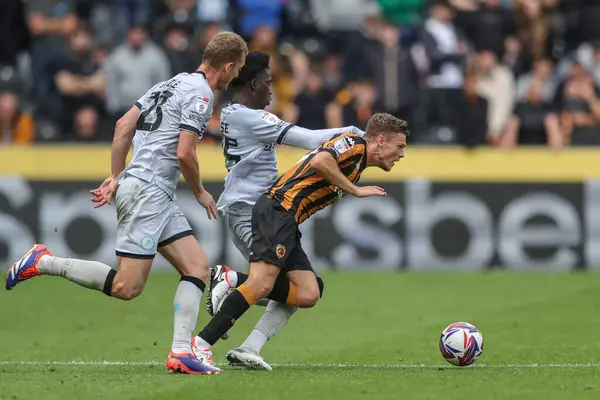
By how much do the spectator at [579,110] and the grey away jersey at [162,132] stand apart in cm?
1048

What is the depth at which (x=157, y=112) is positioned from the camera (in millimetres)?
9008

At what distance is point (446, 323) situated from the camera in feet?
40.9

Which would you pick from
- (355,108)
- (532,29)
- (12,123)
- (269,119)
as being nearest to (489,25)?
(532,29)

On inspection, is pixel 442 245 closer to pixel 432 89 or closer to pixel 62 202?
pixel 432 89

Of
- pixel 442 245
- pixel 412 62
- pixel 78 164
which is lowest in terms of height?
pixel 442 245

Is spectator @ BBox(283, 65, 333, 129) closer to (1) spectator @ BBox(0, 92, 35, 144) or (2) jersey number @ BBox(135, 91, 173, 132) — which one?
(1) spectator @ BBox(0, 92, 35, 144)

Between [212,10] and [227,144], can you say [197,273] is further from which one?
[212,10]

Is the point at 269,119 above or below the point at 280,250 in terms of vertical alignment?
above

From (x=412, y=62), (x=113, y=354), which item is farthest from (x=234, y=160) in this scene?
(x=412, y=62)

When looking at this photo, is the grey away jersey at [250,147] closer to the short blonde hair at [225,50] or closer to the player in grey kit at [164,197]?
the player in grey kit at [164,197]

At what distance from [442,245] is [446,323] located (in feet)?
17.5

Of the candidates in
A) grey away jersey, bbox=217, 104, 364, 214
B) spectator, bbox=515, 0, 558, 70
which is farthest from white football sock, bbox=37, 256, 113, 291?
spectator, bbox=515, 0, 558, 70

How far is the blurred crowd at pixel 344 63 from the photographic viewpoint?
723 inches

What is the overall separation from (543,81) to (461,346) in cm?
1054
